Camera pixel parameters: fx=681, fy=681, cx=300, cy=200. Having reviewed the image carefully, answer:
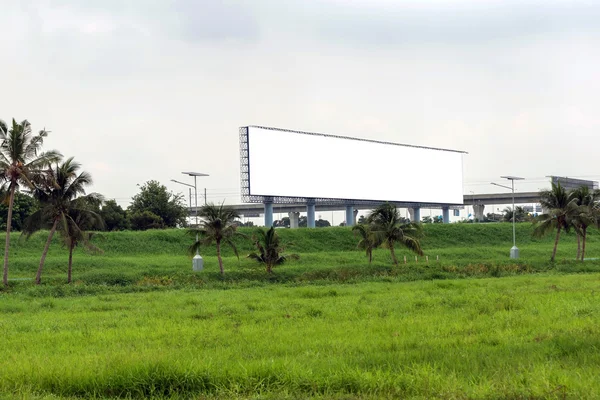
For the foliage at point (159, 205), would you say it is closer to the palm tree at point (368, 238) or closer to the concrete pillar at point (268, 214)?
the concrete pillar at point (268, 214)

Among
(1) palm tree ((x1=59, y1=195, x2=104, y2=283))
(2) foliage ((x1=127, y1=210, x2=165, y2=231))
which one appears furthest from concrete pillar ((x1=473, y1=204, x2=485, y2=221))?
(1) palm tree ((x1=59, y1=195, x2=104, y2=283))

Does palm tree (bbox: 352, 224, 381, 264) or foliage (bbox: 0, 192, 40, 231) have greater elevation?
foliage (bbox: 0, 192, 40, 231)

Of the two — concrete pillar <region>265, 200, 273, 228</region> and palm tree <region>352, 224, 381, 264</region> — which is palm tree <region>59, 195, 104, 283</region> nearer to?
palm tree <region>352, 224, 381, 264</region>

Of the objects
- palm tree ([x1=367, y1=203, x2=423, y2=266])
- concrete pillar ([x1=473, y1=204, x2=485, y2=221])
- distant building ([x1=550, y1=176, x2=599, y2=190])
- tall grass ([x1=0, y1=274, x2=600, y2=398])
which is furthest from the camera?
concrete pillar ([x1=473, y1=204, x2=485, y2=221])

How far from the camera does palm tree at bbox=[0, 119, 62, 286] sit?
3481 cm

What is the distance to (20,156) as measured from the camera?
35062 mm

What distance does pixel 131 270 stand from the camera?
4431cm

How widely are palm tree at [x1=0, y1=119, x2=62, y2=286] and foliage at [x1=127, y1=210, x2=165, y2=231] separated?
4556 centimetres

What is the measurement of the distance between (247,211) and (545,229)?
78.6m

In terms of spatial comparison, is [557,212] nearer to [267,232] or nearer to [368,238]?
[368,238]

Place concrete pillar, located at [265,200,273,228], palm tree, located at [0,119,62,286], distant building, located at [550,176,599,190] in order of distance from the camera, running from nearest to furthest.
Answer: palm tree, located at [0,119,62,286], concrete pillar, located at [265,200,273,228], distant building, located at [550,176,599,190]

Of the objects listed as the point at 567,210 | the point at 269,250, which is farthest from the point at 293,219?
the point at 269,250

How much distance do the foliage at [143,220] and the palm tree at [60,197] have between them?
4374 centimetres

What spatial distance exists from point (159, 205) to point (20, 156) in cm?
5202
